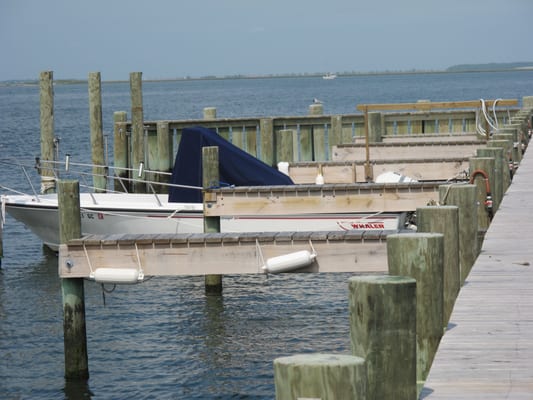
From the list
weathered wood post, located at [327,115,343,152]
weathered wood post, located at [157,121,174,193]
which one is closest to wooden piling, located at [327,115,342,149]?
weathered wood post, located at [327,115,343,152]

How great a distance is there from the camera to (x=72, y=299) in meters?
10.7

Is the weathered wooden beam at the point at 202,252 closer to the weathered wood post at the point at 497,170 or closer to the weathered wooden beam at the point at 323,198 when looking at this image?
the weathered wood post at the point at 497,170

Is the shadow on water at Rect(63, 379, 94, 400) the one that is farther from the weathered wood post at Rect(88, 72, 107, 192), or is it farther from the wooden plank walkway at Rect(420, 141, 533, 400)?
the weathered wood post at Rect(88, 72, 107, 192)

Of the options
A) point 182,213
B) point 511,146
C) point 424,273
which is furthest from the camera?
point 182,213

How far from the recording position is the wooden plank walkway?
5.42m

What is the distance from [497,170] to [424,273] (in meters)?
5.36

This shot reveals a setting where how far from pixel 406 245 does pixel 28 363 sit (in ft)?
24.2

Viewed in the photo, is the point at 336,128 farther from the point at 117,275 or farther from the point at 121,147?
the point at 117,275

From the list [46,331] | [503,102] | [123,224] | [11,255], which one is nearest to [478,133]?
[503,102]

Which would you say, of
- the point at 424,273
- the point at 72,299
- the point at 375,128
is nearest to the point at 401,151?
the point at 375,128

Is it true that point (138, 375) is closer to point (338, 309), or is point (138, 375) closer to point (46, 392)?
point (46, 392)

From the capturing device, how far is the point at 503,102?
730 inches

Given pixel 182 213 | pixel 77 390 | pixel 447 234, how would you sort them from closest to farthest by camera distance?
pixel 447 234, pixel 77 390, pixel 182 213

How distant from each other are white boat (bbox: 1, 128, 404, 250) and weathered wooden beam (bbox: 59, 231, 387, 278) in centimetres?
575
